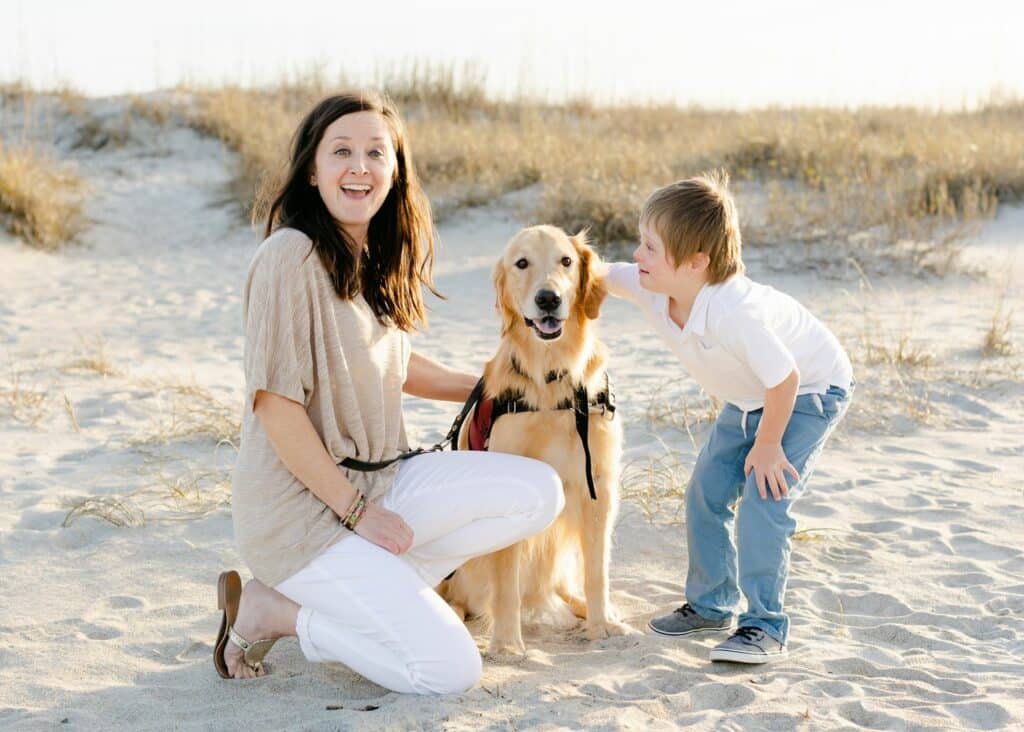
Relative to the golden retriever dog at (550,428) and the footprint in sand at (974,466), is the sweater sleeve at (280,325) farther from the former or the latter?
the footprint in sand at (974,466)

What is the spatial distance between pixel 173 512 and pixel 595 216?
5613mm

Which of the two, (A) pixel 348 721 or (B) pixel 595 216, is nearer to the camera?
(A) pixel 348 721

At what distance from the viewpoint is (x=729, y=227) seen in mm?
3145

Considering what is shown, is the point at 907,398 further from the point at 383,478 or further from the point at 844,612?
the point at 383,478

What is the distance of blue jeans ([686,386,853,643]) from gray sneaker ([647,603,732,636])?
23mm

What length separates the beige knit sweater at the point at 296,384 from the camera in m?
2.87

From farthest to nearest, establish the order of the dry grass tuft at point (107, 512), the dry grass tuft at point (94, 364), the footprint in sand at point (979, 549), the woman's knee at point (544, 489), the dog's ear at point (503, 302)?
the dry grass tuft at point (94, 364), the dry grass tuft at point (107, 512), the footprint in sand at point (979, 549), the dog's ear at point (503, 302), the woman's knee at point (544, 489)

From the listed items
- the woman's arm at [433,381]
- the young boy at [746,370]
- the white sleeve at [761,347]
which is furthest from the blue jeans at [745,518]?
the woman's arm at [433,381]

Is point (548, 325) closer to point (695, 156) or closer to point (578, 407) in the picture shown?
point (578, 407)

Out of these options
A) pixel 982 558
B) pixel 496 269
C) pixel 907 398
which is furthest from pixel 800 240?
pixel 496 269

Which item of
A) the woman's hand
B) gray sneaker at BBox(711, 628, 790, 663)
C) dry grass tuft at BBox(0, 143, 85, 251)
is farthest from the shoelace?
dry grass tuft at BBox(0, 143, 85, 251)

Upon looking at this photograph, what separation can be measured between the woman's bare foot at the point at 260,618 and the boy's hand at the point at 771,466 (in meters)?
1.34

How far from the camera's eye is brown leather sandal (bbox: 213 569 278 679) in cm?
301

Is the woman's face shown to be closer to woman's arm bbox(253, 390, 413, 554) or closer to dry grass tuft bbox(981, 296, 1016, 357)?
woman's arm bbox(253, 390, 413, 554)
